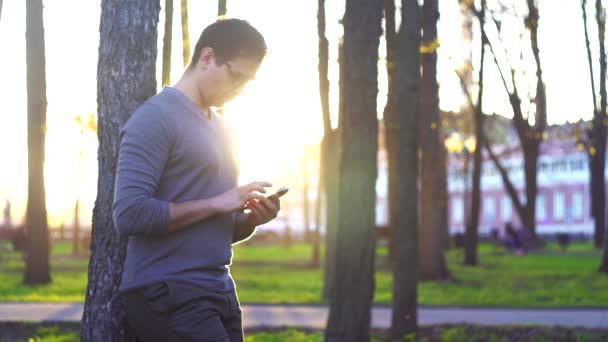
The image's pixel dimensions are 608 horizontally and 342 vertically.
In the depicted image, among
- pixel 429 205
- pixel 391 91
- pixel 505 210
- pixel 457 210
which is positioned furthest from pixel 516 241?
pixel 457 210

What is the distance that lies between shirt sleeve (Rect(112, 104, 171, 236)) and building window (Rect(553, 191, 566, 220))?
8991 cm

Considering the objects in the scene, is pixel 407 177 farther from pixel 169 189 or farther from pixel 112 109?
pixel 169 189

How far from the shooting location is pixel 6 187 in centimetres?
7894

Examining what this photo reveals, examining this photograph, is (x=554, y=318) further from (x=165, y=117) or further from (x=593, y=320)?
(x=165, y=117)

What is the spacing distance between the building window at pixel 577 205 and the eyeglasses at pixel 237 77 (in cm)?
8821

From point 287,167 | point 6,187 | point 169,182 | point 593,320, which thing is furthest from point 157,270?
point 6,187

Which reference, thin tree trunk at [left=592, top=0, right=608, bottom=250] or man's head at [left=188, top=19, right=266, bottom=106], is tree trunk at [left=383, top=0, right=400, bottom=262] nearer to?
thin tree trunk at [left=592, top=0, right=608, bottom=250]

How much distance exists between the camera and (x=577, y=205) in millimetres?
90188

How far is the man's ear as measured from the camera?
374cm

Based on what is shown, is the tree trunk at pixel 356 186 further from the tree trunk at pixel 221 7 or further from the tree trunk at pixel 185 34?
the tree trunk at pixel 185 34

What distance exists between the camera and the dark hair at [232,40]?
3715mm

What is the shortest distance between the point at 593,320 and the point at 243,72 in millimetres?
12207

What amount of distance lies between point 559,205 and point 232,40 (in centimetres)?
9043

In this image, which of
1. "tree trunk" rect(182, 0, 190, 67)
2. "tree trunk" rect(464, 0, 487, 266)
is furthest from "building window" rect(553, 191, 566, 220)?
"tree trunk" rect(182, 0, 190, 67)
